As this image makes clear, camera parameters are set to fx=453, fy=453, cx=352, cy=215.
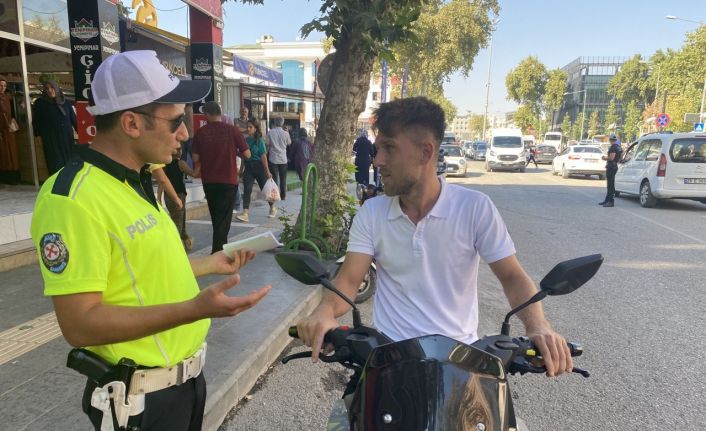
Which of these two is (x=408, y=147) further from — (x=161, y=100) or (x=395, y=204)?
(x=161, y=100)

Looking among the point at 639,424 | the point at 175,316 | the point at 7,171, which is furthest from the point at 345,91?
the point at 7,171

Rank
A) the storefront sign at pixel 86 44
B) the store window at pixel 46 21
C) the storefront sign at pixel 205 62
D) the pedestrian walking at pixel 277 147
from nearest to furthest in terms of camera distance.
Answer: the storefront sign at pixel 86 44, the store window at pixel 46 21, the storefront sign at pixel 205 62, the pedestrian walking at pixel 277 147

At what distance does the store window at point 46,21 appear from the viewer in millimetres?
8250

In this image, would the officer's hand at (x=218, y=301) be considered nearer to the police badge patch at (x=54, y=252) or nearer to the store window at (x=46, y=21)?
the police badge patch at (x=54, y=252)

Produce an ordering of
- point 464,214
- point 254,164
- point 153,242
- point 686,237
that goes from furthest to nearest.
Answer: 1. point 254,164
2. point 686,237
3. point 464,214
4. point 153,242

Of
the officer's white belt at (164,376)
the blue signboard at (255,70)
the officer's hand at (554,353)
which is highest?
the blue signboard at (255,70)

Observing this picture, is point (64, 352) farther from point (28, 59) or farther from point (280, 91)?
point (280, 91)

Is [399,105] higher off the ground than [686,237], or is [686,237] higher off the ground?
[399,105]

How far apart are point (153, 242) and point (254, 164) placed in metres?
8.07

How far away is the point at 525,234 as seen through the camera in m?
8.51

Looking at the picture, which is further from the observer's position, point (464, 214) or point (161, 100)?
point (464, 214)

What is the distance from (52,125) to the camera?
7418 mm

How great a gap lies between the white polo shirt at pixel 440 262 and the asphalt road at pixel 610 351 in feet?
4.65

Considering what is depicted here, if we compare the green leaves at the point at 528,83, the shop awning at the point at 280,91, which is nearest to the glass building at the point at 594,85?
the green leaves at the point at 528,83
